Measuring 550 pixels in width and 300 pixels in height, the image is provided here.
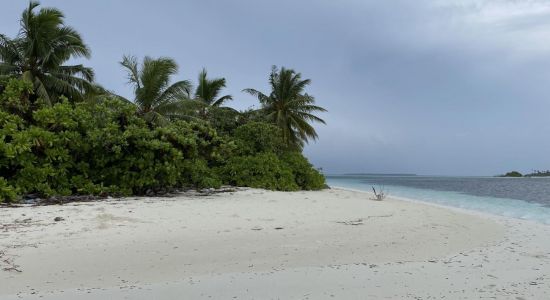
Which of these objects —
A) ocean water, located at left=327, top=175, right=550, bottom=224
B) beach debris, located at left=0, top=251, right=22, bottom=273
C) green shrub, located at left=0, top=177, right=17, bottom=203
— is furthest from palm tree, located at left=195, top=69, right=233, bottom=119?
beach debris, located at left=0, top=251, right=22, bottom=273

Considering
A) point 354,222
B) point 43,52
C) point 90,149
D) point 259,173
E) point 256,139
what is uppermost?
point 43,52

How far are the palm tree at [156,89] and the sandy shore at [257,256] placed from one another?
965cm

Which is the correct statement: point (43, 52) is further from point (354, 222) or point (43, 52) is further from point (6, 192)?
point (354, 222)

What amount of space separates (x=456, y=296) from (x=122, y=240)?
14.4ft

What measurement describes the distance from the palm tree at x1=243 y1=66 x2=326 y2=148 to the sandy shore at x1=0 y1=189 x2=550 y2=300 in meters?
17.3

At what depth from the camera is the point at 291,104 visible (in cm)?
2542

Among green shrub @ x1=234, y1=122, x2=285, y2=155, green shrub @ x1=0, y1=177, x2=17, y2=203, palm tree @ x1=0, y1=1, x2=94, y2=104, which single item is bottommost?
green shrub @ x1=0, y1=177, x2=17, y2=203

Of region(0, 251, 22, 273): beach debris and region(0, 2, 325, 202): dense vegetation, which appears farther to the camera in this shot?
region(0, 2, 325, 202): dense vegetation

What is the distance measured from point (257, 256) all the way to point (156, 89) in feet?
44.8

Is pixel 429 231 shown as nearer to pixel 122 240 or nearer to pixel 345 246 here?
pixel 345 246

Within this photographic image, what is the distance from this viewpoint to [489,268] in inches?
196

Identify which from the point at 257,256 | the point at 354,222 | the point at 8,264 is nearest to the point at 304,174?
the point at 354,222

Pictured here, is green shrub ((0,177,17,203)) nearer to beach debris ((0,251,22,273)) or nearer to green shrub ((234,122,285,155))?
beach debris ((0,251,22,273))

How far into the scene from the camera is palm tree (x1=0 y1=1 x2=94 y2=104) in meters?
17.6
